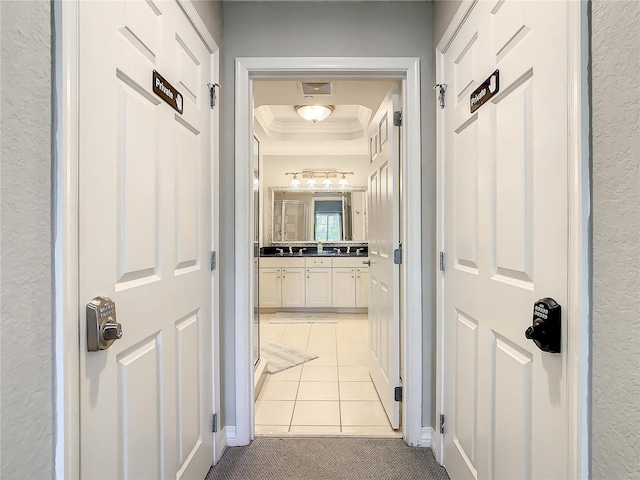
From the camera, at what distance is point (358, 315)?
5.20m

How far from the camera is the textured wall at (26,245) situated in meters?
0.63

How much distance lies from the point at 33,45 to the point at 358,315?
4.87 m

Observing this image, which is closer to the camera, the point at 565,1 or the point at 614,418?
the point at 614,418

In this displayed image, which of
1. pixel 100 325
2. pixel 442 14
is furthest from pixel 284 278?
pixel 100 325

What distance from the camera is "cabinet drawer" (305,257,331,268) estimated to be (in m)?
5.25

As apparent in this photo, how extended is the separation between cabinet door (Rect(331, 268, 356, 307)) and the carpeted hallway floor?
3.24 meters

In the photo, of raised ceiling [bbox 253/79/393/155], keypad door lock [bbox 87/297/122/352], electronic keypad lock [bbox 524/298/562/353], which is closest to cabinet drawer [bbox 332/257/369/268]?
raised ceiling [bbox 253/79/393/155]

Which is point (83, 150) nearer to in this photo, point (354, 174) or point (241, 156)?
point (241, 156)

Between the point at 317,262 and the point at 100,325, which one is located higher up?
the point at 100,325

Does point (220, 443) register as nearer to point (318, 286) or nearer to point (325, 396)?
point (325, 396)

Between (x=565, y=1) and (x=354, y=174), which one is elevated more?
(x=354, y=174)

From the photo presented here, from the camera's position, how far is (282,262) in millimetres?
5270

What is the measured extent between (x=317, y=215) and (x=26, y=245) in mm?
5219

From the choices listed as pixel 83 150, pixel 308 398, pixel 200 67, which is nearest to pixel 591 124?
pixel 83 150
